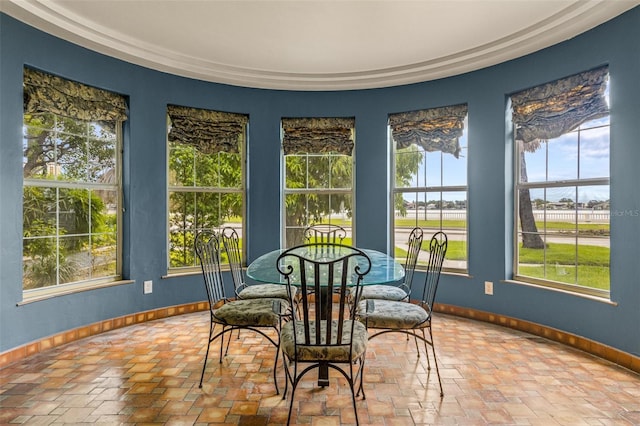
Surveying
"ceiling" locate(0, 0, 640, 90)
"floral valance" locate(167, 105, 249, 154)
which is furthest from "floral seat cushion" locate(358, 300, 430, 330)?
"floral valance" locate(167, 105, 249, 154)

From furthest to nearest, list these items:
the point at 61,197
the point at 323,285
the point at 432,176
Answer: the point at 432,176, the point at 61,197, the point at 323,285

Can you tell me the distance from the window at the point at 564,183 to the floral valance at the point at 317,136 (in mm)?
1794

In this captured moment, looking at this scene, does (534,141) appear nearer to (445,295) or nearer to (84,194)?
(445,295)

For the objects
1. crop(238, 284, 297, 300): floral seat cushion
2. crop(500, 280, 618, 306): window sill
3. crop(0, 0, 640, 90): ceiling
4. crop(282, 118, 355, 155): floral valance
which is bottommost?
crop(500, 280, 618, 306): window sill

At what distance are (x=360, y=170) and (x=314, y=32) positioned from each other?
1.67 meters

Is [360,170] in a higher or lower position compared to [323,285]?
higher

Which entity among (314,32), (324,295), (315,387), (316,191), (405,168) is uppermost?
(314,32)

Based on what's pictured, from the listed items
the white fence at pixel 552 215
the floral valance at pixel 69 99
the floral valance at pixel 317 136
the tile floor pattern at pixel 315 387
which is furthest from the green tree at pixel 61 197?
the white fence at pixel 552 215

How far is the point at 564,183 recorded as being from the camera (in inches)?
121

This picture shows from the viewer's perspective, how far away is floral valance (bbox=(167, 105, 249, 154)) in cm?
376

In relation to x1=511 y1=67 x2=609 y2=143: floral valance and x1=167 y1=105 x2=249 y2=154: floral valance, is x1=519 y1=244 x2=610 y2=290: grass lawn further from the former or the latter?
x1=167 y1=105 x2=249 y2=154: floral valance

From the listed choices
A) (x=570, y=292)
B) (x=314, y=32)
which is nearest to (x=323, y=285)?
(x=314, y=32)

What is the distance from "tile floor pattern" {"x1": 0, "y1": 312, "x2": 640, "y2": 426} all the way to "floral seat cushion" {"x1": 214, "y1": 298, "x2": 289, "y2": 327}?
397 mm

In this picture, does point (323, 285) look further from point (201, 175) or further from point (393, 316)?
point (201, 175)
